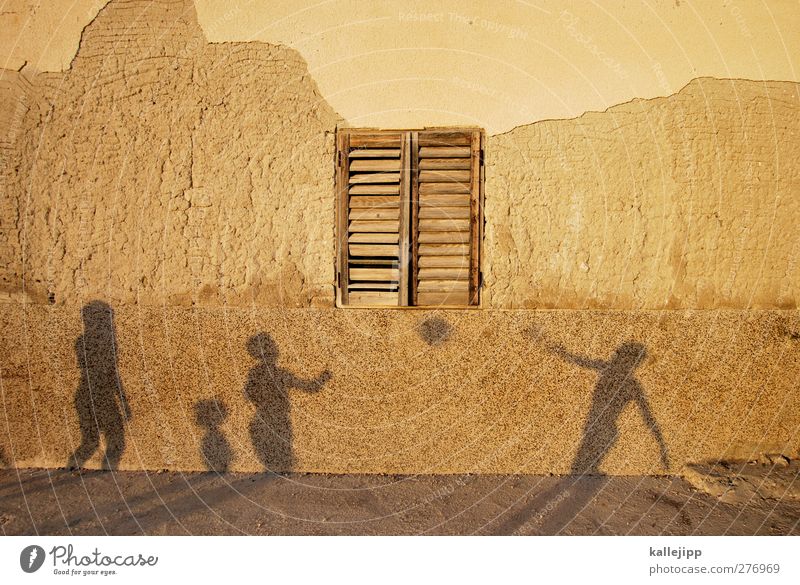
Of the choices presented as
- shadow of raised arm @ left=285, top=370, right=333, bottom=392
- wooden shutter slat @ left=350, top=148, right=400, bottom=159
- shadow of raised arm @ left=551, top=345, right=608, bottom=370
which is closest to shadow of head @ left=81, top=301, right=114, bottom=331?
shadow of raised arm @ left=285, top=370, right=333, bottom=392

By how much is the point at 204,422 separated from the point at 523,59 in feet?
10.1

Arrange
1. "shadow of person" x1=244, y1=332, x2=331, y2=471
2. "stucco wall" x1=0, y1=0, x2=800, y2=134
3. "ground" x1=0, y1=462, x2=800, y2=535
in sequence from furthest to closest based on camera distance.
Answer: "shadow of person" x1=244, y1=332, x2=331, y2=471, "stucco wall" x1=0, y1=0, x2=800, y2=134, "ground" x1=0, y1=462, x2=800, y2=535

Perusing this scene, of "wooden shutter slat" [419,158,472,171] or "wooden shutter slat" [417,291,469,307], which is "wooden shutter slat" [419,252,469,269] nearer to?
"wooden shutter slat" [417,291,469,307]

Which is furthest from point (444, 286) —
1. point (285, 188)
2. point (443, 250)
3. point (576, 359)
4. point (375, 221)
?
point (285, 188)

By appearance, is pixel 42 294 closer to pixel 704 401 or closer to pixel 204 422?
pixel 204 422

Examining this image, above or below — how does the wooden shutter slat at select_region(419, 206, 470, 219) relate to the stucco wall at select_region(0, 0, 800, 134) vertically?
below

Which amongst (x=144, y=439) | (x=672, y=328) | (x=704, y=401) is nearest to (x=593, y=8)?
(x=672, y=328)

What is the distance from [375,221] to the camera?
11.5ft

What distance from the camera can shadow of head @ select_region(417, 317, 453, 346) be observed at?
3.43m

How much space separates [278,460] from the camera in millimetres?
3508

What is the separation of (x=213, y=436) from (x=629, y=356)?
106 inches

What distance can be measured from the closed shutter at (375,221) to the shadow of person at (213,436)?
108cm

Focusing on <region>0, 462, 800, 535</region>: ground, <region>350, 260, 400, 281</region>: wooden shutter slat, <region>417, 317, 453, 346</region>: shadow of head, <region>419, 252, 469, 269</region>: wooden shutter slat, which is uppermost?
<region>419, 252, 469, 269</region>: wooden shutter slat

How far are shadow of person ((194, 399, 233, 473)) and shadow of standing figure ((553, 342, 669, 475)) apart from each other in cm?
219
